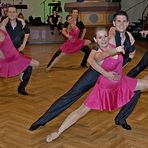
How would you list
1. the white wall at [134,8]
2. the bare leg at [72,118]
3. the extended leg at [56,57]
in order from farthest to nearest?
the white wall at [134,8] → the extended leg at [56,57] → the bare leg at [72,118]

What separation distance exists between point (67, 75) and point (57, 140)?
2349mm

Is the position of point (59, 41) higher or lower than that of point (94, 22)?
lower

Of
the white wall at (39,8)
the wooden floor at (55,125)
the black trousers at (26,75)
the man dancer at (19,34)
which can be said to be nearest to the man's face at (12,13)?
the man dancer at (19,34)

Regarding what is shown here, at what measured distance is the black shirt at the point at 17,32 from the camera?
150 inches

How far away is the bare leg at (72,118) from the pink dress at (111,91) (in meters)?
0.05

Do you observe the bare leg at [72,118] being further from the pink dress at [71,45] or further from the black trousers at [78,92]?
the pink dress at [71,45]

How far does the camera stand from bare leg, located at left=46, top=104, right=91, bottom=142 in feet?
7.82

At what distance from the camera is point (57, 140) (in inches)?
97.0

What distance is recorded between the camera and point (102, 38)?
7.50 ft

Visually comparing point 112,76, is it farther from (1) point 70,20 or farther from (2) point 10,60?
(1) point 70,20

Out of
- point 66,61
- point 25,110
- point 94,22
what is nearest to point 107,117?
point 25,110

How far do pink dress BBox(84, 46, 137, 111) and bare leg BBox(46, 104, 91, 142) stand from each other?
50 mm

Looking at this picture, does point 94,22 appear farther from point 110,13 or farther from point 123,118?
point 123,118

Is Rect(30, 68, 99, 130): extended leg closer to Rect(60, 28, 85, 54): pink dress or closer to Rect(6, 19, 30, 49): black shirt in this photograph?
Rect(6, 19, 30, 49): black shirt
